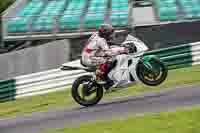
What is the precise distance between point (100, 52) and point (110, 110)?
5.19 feet

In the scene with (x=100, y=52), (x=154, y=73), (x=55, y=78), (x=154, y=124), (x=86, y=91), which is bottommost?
(x=55, y=78)

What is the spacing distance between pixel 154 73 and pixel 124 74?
2.18 feet

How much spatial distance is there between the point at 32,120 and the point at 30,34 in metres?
19.1

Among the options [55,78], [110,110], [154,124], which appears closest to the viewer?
[154,124]

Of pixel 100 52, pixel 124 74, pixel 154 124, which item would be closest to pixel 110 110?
pixel 124 74

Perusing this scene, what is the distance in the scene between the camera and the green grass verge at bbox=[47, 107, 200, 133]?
6.46 metres

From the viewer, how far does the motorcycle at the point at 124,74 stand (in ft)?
34.8

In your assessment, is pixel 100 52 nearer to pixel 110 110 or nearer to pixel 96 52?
pixel 96 52

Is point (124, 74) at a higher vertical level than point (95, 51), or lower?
lower

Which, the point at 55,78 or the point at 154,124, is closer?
the point at 154,124

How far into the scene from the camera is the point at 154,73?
1092 cm

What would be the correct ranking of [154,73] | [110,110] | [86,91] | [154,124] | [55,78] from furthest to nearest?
1. [55,78]
2. [154,73]
3. [86,91]
4. [110,110]
5. [154,124]

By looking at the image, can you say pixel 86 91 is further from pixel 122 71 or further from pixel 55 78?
pixel 55 78

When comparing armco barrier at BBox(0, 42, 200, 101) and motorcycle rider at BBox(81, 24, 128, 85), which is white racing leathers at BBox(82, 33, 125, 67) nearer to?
motorcycle rider at BBox(81, 24, 128, 85)
